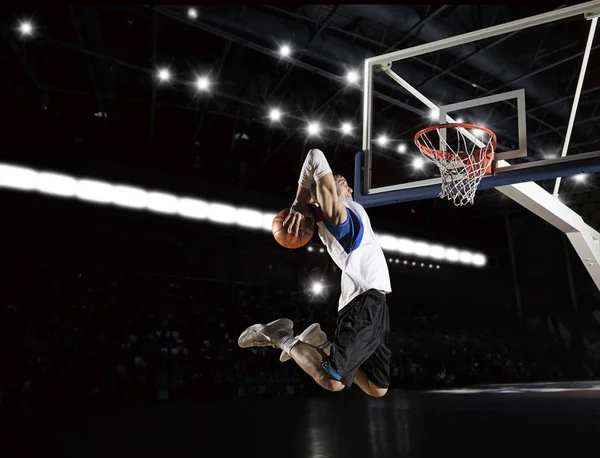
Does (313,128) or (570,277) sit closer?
(313,128)

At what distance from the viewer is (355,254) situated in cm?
355

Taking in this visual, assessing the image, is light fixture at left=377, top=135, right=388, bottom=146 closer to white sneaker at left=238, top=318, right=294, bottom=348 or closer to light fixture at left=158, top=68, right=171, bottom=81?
light fixture at left=158, top=68, right=171, bottom=81

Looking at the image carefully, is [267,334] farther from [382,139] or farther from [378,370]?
[382,139]

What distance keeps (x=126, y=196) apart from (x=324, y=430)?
9.52 m

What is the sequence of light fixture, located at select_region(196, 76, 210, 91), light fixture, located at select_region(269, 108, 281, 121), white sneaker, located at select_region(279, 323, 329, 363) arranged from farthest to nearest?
light fixture, located at select_region(269, 108, 281, 121), light fixture, located at select_region(196, 76, 210, 91), white sneaker, located at select_region(279, 323, 329, 363)

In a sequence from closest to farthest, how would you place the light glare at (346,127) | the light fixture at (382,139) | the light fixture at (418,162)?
the light glare at (346,127) < the light fixture at (382,139) < the light fixture at (418,162)

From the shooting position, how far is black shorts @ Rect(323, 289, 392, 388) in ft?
10.9

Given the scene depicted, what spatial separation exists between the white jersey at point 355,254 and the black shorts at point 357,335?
0.07 meters

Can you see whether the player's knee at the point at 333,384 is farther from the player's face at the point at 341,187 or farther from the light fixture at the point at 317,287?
the light fixture at the point at 317,287

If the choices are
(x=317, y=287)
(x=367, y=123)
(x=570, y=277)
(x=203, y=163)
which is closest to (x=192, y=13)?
(x=367, y=123)

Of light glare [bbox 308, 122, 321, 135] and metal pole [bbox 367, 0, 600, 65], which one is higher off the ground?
light glare [bbox 308, 122, 321, 135]

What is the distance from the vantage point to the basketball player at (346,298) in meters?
3.33

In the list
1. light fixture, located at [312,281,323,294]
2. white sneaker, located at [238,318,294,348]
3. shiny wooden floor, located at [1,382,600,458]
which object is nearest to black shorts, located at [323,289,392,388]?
white sneaker, located at [238,318,294,348]

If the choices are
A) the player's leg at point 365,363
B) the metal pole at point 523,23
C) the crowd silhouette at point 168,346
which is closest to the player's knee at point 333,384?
the player's leg at point 365,363
